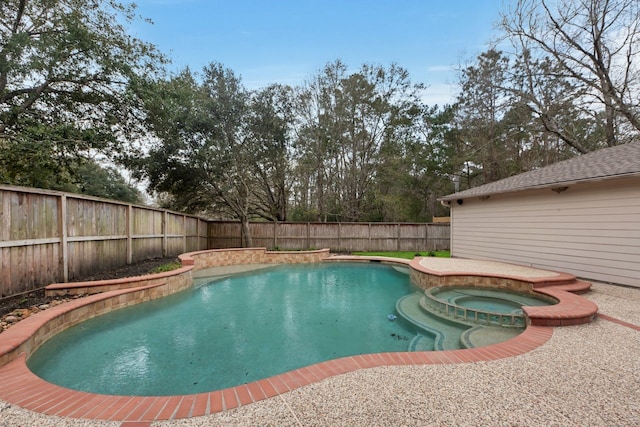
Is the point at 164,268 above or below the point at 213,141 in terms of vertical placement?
below

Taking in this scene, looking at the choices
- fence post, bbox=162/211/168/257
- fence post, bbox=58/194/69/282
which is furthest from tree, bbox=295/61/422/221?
fence post, bbox=58/194/69/282

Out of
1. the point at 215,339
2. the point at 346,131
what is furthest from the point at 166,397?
the point at 346,131

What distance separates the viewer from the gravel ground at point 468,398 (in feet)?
6.07

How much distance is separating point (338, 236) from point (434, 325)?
33.7ft

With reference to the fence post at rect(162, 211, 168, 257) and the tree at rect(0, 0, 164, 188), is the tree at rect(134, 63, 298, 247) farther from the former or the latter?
the fence post at rect(162, 211, 168, 257)

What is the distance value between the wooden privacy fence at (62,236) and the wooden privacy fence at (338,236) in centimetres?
566

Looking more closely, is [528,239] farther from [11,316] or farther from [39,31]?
[39,31]

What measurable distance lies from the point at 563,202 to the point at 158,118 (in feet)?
39.5

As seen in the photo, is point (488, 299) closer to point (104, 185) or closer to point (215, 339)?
point (215, 339)

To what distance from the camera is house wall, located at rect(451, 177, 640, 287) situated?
5844 mm

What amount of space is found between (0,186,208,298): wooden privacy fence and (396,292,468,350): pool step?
21.2ft

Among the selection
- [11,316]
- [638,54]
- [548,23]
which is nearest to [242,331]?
[11,316]

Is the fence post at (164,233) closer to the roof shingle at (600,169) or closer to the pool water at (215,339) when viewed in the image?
the pool water at (215,339)

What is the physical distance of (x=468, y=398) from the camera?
208 cm
